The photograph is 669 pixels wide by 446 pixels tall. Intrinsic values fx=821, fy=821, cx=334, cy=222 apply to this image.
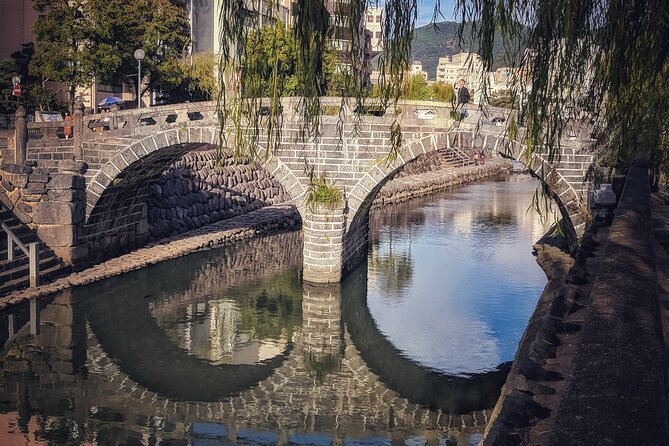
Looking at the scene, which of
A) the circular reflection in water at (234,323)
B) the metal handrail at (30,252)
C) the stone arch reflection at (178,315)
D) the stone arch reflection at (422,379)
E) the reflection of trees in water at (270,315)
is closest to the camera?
the stone arch reflection at (422,379)

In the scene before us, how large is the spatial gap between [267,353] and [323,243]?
4614 mm

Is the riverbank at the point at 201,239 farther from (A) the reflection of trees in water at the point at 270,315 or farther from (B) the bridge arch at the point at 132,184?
(A) the reflection of trees in water at the point at 270,315

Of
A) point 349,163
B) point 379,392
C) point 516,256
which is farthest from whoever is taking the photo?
point 516,256

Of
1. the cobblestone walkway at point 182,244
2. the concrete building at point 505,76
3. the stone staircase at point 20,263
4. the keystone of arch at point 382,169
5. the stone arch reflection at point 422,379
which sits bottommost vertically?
the stone arch reflection at point 422,379

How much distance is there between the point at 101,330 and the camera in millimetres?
15734

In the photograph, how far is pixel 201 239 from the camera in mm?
23828

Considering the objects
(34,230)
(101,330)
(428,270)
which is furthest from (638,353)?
(428,270)

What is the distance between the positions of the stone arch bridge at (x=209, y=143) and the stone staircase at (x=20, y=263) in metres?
0.28

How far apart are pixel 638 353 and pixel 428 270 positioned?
66.7ft

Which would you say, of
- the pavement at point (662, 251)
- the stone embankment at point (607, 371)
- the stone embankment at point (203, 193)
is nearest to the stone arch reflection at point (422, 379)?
the pavement at point (662, 251)

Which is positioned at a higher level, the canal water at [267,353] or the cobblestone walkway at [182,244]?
the cobblestone walkway at [182,244]

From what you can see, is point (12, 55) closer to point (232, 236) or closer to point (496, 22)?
point (232, 236)

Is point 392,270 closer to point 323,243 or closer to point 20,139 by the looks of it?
point 323,243

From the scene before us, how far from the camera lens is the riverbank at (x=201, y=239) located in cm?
1777
